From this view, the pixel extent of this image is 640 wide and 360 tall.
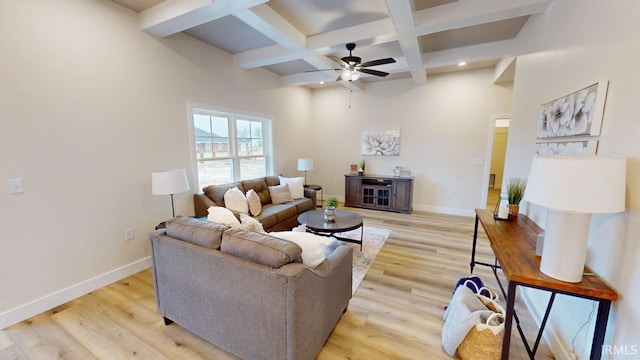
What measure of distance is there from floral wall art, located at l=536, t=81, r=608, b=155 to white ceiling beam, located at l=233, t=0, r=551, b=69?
966 millimetres

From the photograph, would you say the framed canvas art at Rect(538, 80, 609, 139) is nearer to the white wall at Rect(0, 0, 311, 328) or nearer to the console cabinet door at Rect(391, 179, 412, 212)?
the console cabinet door at Rect(391, 179, 412, 212)

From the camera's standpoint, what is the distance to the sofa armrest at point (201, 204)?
A: 3.43 metres

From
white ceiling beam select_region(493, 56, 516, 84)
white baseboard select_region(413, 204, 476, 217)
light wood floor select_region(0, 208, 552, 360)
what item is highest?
white ceiling beam select_region(493, 56, 516, 84)

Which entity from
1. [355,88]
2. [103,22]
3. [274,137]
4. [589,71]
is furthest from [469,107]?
[103,22]

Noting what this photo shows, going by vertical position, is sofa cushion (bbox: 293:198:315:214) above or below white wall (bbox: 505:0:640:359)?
below

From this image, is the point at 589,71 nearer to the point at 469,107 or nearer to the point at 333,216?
the point at 333,216

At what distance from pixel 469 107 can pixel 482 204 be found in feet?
6.34

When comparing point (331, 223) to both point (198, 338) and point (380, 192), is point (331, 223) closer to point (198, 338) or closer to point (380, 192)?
point (198, 338)

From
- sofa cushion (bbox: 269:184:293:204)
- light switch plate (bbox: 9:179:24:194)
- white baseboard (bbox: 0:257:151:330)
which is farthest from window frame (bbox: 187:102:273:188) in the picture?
light switch plate (bbox: 9:179:24:194)

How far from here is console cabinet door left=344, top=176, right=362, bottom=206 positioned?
556cm

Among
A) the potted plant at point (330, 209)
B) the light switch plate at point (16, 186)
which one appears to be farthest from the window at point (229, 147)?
the potted plant at point (330, 209)

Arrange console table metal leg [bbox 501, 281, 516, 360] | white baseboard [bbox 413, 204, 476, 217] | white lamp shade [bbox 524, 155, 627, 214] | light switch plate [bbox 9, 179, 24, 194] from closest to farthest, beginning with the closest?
white lamp shade [bbox 524, 155, 627, 214], console table metal leg [bbox 501, 281, 516, 360], light switch plate [bbox 9, 179, 24, 194], white baseboard [bbox 413, 204, 476, 217]

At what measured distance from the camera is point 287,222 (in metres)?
3.85

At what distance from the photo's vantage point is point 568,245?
4.21 feet
